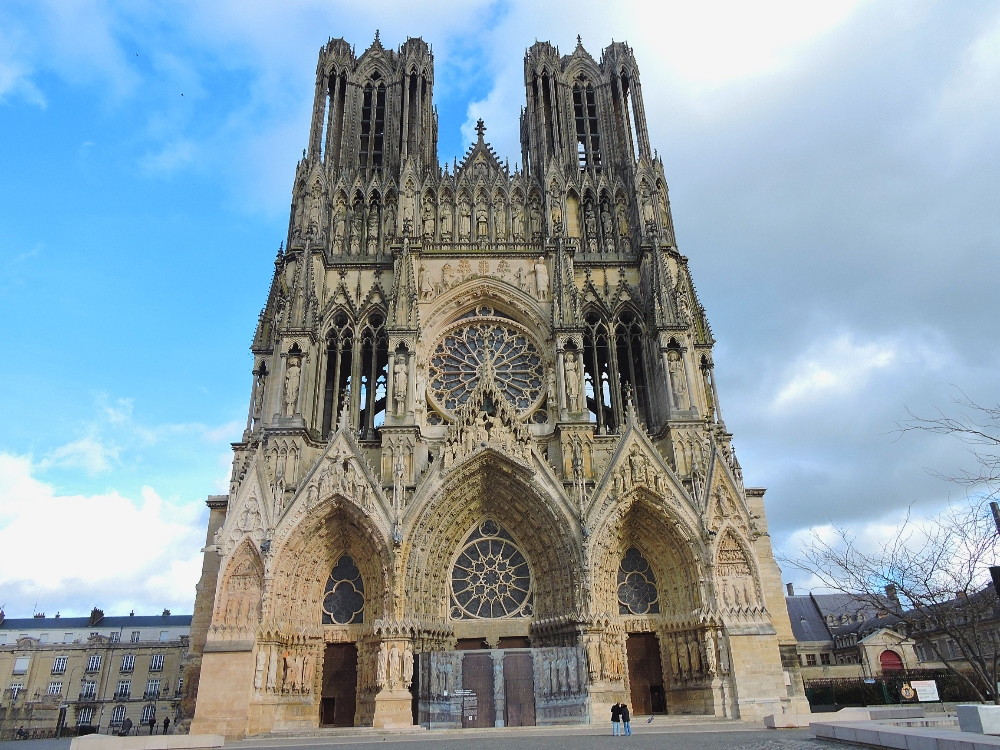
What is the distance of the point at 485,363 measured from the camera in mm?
24953

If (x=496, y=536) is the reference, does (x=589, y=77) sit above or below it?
above

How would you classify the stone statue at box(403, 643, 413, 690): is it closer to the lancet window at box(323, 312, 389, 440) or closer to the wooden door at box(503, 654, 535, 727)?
the wooden door at box(503, 654, 535, 727)

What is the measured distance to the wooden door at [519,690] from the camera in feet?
58.4

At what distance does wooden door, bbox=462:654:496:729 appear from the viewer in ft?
58.3

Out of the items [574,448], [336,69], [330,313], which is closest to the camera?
[574,448]

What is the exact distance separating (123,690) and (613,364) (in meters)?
46.8

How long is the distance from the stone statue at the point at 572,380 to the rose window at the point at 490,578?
4561 mm

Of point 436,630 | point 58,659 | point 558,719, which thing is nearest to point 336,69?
point 436,630

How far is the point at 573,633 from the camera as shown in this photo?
19.7 metres

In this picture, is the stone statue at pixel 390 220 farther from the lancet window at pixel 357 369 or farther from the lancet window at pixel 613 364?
the lancet window at pixel 613 364

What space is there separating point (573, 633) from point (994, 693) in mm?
10481

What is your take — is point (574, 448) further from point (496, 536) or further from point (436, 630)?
point (436, 630)

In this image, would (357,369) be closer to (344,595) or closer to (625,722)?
(344,595)

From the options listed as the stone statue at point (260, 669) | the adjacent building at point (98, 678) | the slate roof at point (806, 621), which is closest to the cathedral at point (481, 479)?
the stone statue at point (260, 669)
